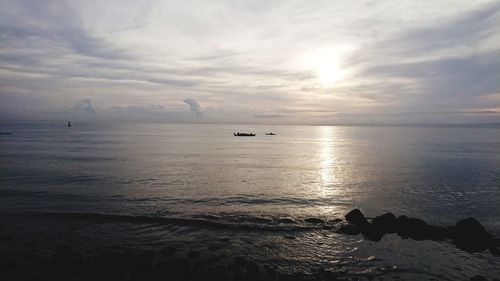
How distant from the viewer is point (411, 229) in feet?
78.2

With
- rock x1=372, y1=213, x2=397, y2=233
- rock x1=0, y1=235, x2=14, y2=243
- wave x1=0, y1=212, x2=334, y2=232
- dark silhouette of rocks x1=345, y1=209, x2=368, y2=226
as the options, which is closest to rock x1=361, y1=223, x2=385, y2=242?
rock x1=372, y1=213, x2=397, y2=233

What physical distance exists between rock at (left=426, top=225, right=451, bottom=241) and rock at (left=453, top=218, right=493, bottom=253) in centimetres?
64

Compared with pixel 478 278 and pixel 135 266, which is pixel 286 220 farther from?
pixel 478 278

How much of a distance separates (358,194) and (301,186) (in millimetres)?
7305

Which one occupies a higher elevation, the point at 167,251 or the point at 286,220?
the point at 167,251

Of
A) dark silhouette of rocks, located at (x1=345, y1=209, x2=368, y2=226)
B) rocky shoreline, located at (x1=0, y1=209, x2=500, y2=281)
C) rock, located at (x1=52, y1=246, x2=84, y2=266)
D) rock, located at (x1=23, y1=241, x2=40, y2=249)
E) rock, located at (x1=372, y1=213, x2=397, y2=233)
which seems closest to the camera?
rocky shoreline, located at (x1=0, y1=209, x2=500, y2=281)

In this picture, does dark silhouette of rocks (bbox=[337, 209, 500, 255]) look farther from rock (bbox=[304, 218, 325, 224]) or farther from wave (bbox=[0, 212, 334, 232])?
wave (bbox=[0, 212, 334, 232])

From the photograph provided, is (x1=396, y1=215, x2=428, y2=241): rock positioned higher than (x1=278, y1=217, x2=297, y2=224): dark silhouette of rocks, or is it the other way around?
(x1=396, y1=215, x2=428, y2=241): rock

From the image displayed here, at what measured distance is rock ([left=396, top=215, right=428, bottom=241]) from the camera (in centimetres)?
2317

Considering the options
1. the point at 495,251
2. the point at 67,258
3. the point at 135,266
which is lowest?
the point at 495,251

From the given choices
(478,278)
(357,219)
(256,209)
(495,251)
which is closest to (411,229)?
(357,219)

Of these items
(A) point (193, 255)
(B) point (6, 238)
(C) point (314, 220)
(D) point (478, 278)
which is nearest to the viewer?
(D) point (478, 278)

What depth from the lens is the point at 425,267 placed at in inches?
723

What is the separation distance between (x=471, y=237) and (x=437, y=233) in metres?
2.00
